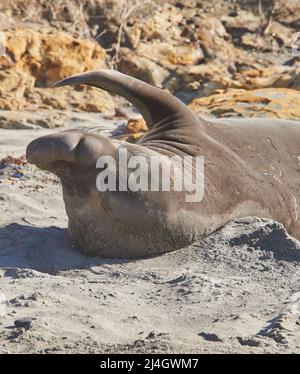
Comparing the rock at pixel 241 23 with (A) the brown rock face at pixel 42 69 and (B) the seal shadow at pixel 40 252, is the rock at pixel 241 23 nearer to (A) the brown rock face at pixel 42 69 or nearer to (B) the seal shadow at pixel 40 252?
(A) the brown rock face at pixel 42 69

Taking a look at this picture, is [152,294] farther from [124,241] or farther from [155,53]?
[155,53]

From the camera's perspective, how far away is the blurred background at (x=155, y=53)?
10.1m

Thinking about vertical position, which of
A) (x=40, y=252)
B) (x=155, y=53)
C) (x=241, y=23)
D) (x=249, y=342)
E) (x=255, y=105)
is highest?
(x=241, y=23)

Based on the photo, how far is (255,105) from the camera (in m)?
9.41

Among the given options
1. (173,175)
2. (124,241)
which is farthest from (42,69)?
(124,241)

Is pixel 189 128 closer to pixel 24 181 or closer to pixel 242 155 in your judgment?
pixel 242 155

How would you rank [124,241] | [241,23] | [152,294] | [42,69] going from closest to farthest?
[152,294] < [124,241] < [42,69] < [241,23]

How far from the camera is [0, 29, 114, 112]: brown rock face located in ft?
34.2

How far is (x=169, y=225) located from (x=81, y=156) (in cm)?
67

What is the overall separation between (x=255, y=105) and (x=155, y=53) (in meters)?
3.74

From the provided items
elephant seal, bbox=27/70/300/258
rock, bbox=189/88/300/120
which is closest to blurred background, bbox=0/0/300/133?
rock, bbox=189/88/300/120

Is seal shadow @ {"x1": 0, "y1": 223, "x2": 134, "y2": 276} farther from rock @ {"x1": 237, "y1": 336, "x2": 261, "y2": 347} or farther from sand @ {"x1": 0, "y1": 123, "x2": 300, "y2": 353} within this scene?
rock @ {"x1": 237, "y1": 336, "x2": 261, "y2": 347}

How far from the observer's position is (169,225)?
16.8 feet

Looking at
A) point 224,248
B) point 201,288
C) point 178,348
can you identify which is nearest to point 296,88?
point 224,248
